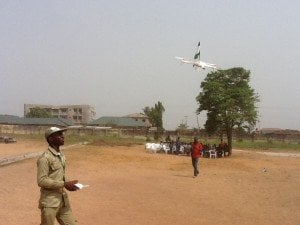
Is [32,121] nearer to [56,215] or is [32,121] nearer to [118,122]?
[118,122]

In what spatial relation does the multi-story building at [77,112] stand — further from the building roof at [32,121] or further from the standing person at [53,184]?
the standing person at [53,184]

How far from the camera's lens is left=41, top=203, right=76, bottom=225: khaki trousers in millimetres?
5523

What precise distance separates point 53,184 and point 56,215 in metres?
0.47

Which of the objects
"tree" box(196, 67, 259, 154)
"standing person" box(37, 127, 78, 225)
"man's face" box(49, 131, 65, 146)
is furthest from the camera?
"tree" box(196, 67, 259, 154)

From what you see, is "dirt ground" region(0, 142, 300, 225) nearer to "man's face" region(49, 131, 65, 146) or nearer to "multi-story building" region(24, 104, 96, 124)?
"man's face" region(49, 131, 65, 146)

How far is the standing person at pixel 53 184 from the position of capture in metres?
5.49

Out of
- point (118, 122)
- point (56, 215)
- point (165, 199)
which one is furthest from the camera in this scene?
point (118, 122)

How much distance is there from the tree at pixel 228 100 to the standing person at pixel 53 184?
96.7 ft

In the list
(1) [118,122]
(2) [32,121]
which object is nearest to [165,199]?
(2) [32,121]

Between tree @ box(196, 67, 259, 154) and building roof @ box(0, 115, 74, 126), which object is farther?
building roof @ box(0, 115, 74, 126)

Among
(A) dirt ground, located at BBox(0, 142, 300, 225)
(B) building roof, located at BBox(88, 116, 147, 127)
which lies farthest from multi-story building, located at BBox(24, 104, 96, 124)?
(A) dirt ground, located at BBox(0, 142, 300, 225)

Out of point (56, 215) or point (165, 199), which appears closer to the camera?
point (56, 215)

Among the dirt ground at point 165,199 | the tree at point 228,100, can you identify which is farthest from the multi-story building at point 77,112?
the dirt ground at point 165,199

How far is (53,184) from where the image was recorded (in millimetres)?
5449
